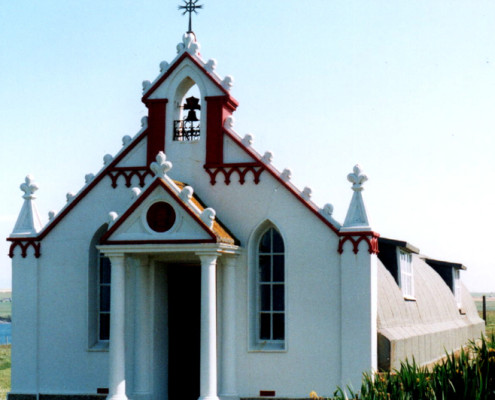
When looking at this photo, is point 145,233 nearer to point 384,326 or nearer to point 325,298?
point 325,298

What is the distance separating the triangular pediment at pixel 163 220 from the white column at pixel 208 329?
0.69 meters

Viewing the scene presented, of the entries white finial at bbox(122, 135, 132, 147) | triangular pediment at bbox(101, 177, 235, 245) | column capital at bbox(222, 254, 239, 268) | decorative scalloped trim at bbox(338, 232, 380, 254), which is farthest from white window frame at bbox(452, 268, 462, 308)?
triangular pediment at bbox(101, 177, 235, 245)

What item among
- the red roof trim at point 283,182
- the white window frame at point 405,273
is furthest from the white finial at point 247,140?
the white window frame at point 405,273

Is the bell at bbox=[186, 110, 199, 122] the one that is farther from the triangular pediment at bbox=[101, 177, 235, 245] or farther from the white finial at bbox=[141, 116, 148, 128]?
the triangular pediment at bbox=[101, 177, 235, 245]

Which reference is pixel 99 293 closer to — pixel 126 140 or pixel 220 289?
pixel 220 289

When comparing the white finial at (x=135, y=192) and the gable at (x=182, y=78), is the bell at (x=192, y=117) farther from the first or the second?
the white finial at (x=135, y=192)

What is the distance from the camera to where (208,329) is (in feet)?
65.0

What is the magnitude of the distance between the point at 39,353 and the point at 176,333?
12.5 ft

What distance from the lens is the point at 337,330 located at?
67.9 ft

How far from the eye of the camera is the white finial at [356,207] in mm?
20500

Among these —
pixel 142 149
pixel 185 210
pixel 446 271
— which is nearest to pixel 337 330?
pixel 185 210

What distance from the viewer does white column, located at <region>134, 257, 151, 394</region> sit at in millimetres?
21266

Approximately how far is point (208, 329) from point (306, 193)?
14.2ft

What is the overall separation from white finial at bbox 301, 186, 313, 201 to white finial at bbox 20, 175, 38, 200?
7.49m
